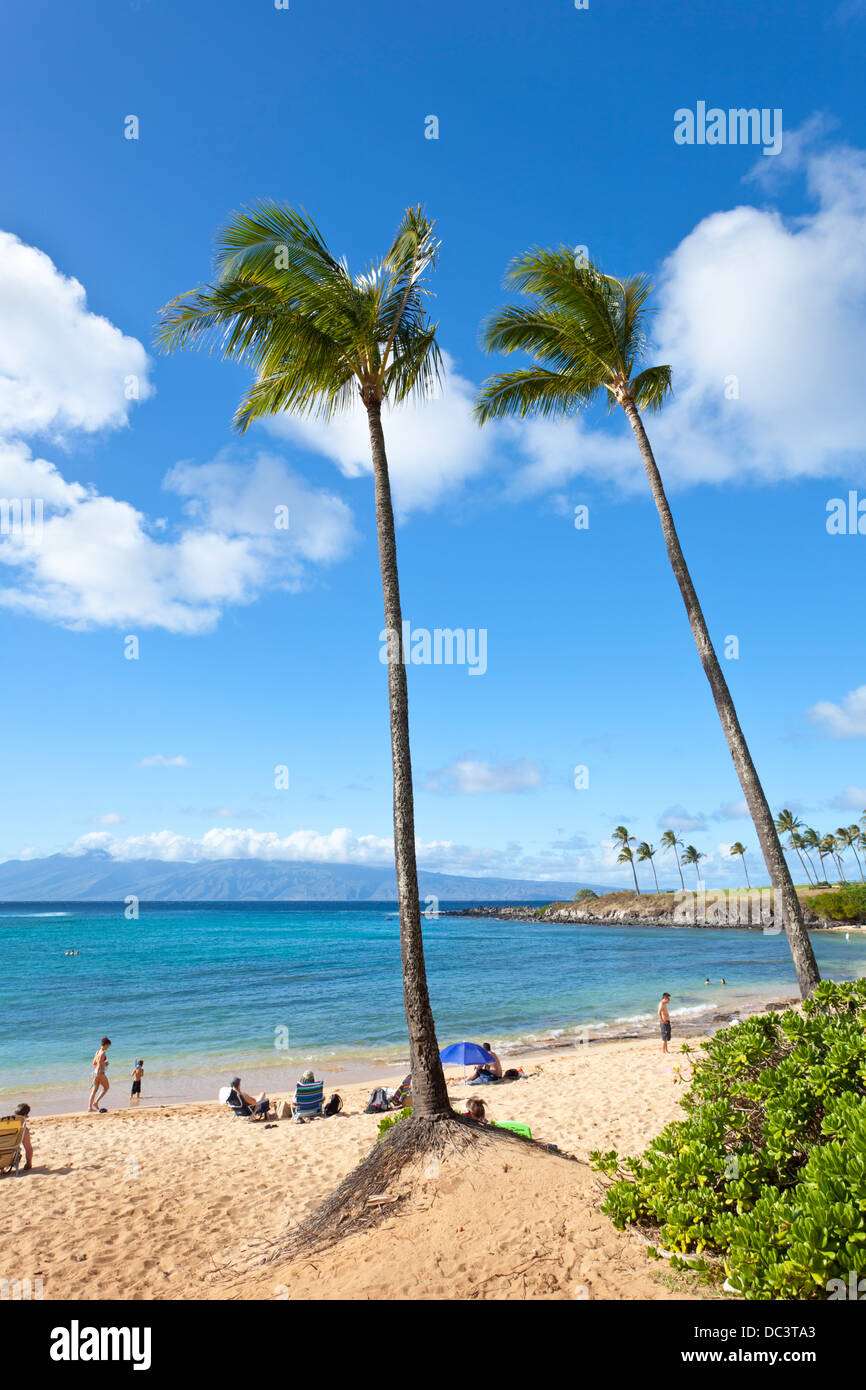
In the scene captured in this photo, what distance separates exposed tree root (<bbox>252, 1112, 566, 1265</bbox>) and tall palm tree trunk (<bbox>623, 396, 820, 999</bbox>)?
14.9 feet

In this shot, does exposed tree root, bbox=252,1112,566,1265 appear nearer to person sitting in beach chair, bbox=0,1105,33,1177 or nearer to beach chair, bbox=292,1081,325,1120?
person sitting in beach chair, bbox=0,1105,33,1177

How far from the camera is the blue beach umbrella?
17344 mm

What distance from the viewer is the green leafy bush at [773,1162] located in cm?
330

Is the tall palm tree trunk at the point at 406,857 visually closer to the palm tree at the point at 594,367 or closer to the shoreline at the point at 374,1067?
the palm tree at the point at 594,367

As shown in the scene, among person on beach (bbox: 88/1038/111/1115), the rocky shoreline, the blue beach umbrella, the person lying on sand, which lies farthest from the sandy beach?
the rocky shoreline

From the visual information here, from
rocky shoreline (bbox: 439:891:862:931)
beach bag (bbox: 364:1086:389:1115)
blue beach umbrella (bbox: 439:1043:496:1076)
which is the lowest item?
rocky shoreline (bbox: 439:891:862:931)

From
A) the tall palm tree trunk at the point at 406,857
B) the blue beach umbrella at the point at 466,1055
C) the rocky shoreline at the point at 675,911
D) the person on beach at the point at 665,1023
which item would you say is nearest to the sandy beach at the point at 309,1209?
the tall palm tree trunk at the point at 406,857

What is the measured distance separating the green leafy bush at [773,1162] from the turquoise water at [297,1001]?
1679 cm

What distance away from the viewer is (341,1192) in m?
7.05
